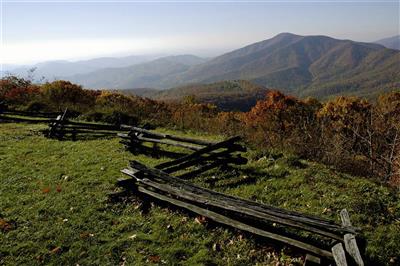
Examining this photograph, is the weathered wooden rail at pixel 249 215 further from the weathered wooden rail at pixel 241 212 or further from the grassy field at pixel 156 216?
the grassy field at pixel 156 216

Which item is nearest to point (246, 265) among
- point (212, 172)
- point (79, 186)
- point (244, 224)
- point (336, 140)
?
point (244, 224)

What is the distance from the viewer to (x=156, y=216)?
31.1ft

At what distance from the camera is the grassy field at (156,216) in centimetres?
775

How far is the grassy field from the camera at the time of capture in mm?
7750

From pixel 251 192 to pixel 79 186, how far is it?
5.78 meters

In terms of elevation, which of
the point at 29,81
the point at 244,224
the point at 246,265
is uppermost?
the point at 29,81

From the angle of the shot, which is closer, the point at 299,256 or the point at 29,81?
the point at 299,256

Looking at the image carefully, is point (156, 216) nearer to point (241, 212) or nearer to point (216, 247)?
point (216, 247)

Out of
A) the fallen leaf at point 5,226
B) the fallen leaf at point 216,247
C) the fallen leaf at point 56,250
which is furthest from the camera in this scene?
the fallen leaf at point 5,226

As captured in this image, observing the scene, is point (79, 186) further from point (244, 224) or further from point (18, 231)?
point (244, 224)

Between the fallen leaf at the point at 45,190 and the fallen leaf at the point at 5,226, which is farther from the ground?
the fallen leaf at the point at 45,190

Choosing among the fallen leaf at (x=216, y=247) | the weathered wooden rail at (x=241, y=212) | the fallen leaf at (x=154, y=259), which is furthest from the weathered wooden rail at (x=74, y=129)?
the fallen leaf at (x=216, y=247)

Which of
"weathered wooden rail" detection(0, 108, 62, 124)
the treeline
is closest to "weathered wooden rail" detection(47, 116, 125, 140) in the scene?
the treeline

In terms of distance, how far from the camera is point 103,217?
31.6ft
